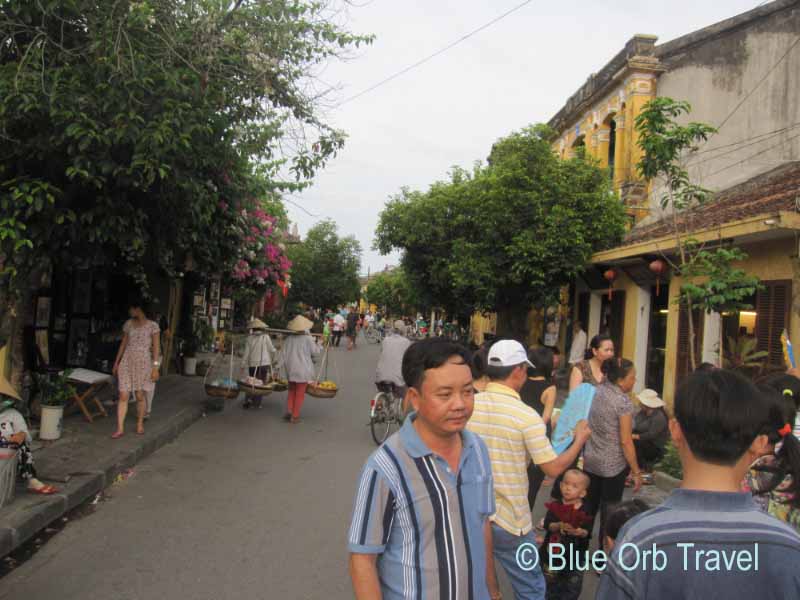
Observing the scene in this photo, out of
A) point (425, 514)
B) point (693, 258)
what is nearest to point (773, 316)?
point (693, 258)

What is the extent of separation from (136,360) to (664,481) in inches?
265

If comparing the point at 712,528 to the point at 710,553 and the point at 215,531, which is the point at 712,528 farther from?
the point at 215,531

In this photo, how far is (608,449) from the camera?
4875 millimetres

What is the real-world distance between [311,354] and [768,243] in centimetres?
741

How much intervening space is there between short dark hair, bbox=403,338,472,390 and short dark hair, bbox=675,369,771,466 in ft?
2.91

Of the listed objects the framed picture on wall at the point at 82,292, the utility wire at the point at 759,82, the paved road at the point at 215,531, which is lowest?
the paved road at the point at 215,531

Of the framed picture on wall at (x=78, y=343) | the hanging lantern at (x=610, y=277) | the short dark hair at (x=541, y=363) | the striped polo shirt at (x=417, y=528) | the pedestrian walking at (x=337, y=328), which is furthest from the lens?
the pedestrian walking at (x=337, y=328)

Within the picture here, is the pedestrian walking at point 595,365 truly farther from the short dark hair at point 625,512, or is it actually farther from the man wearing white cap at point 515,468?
the short dark hair at point 625,512

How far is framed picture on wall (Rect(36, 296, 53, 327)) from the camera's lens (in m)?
10.0

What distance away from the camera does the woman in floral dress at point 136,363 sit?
8.65 m

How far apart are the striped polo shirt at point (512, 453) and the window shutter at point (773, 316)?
298 inches

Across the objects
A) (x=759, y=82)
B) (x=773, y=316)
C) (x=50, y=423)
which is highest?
(x=759, y=82)

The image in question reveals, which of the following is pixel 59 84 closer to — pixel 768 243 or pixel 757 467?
pixel 757 467

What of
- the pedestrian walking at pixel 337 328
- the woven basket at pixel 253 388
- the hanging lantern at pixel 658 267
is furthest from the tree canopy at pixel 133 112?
the pedestrian walking at pixel 337 328
